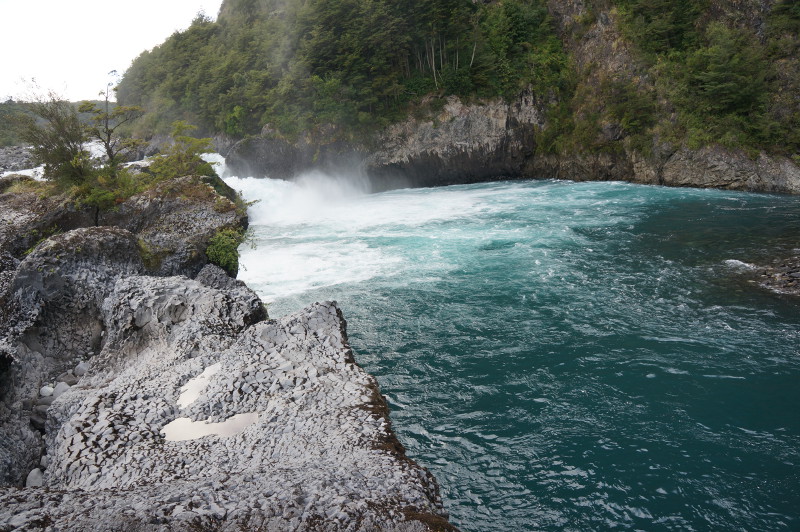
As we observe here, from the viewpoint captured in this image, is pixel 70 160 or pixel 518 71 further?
pixel 518 71

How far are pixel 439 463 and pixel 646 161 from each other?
2577 cm

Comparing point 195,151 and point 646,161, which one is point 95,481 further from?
point 646,161

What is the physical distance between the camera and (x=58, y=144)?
13227 millimetres

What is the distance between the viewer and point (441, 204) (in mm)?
26250

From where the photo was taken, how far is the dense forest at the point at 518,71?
22.6 meters

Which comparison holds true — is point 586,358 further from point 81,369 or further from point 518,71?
point 518,71

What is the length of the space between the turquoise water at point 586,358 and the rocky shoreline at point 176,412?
234 centimetres

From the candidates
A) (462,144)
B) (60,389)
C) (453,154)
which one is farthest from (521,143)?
(60,389)

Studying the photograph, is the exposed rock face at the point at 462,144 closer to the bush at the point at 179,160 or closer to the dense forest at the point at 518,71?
the dense forest at the point at 518,71

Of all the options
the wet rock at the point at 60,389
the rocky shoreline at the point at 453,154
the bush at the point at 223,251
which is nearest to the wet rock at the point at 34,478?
Result: the wet rock at the point at 60,389

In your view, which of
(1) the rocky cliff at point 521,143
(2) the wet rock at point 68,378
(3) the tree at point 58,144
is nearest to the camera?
(2) the wet rock at point 68,378

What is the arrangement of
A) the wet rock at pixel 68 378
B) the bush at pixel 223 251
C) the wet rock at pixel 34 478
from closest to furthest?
1. the wet rock at pixel 34 478
2. the wet rock at pixel 68 378
3. the bush at pixel 223 251

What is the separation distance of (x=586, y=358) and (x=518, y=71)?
2905 cm

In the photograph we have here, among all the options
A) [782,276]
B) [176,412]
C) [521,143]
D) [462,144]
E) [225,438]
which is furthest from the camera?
[462,144]
